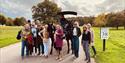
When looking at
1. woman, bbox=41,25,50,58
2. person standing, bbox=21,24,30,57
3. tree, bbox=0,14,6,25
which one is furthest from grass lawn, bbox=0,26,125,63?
tree, bbox=0,14,6,25

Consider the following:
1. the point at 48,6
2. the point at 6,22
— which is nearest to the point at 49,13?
the point at 48,6

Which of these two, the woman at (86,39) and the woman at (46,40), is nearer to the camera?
the woman at (86,39)

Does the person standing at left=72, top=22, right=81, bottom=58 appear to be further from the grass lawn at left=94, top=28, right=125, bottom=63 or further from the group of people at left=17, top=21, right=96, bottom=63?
the grass lawn at left=94, top=28, right=125, bottom=63

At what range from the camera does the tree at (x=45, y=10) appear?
255 feet

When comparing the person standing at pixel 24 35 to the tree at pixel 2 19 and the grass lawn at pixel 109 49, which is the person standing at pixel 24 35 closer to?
the grass lawn at pixel 109 49

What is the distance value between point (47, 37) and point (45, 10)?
6264 cm

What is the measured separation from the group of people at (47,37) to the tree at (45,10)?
58.3m

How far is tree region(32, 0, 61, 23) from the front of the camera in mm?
77769

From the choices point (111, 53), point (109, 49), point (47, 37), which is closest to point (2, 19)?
point (109, 49)

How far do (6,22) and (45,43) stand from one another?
4562 inches

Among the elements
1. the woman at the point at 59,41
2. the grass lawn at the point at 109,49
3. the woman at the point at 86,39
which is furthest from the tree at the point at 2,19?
the woman at the point at 86,39

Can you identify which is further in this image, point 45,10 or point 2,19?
point 2,19

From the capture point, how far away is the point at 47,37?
17.5 m

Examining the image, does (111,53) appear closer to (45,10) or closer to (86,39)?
(86,39)
